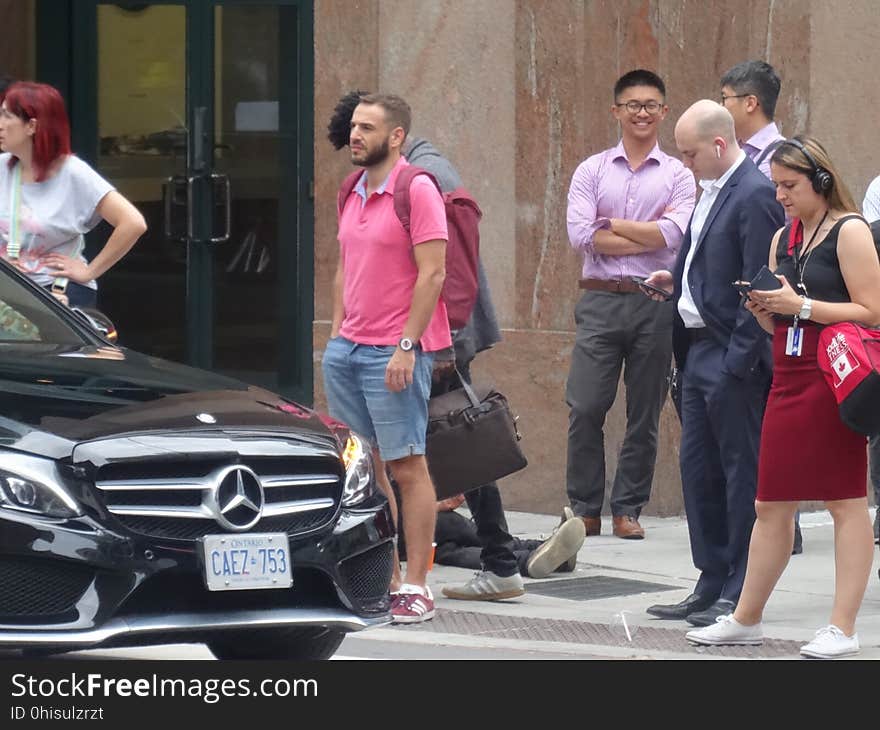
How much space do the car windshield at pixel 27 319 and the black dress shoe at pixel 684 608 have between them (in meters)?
2.45

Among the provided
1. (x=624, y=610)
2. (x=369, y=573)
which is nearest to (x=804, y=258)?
(x=624, y=610)

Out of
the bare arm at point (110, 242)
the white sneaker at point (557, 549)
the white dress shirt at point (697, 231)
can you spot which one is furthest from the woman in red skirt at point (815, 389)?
the bare arm at point (110, 242)

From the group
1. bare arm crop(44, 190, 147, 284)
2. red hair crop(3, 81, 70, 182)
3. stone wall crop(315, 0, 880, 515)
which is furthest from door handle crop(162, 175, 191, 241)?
red hair crop(3, 81, 70, 182)

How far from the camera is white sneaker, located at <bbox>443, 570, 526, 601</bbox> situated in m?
8.26

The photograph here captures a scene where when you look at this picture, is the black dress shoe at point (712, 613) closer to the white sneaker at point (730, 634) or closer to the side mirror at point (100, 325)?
the white sneaker at point (730, 634)

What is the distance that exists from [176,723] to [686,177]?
521cm

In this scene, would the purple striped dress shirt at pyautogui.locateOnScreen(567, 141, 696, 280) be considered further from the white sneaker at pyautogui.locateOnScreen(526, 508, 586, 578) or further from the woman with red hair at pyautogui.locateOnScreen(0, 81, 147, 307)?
the woman with red hair at pyautogui.locateOnScreen(0, 81, 147, 307)

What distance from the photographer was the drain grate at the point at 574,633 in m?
7.26

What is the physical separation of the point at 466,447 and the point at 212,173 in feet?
16.8

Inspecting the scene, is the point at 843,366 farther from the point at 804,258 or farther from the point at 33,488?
the point at 33,488

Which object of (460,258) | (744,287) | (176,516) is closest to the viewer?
(176,516)

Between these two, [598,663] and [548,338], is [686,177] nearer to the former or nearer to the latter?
[548,338]

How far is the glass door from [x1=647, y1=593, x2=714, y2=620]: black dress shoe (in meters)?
4.89

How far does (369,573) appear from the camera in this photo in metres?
6.33
